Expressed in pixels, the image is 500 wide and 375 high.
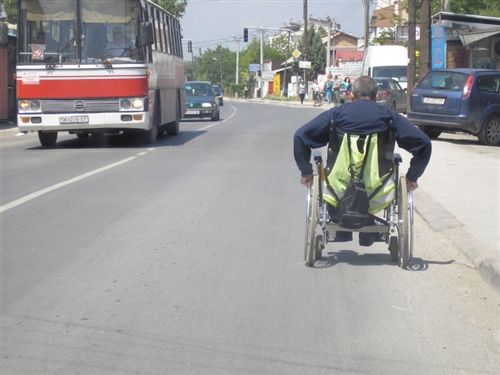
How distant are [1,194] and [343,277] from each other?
643 centimetres

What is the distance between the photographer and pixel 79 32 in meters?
18.7

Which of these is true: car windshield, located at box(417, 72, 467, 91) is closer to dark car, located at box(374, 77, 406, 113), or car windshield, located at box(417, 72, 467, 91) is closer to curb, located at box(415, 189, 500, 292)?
curb, located at box(415, 189, 500, 292)

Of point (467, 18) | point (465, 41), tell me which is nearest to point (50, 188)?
point (465, 41)

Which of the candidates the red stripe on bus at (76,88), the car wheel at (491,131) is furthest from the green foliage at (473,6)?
the red stripe on bus at (76,88)

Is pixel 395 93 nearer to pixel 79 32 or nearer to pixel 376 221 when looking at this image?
pixel 79 32

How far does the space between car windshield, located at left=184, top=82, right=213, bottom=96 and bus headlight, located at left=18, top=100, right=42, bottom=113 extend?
18.9m

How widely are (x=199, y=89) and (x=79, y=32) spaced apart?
19544mm

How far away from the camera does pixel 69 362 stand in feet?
16.8

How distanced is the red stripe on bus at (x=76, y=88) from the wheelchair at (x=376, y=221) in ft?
39.1

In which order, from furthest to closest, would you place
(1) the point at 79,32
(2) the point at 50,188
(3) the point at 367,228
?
(1) the point at 79,32
(2) the point at 50,188
(3) the point at 367,228

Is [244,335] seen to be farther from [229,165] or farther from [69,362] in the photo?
[229,165]

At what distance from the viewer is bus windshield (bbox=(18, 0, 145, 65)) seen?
18.8 metres

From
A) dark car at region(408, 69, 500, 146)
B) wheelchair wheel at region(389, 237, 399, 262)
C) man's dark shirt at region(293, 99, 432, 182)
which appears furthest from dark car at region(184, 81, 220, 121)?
man's dark shirt at region(293, 99, 432, 182)

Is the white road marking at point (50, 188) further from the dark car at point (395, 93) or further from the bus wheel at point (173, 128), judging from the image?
the dark car at point (395, 93)
